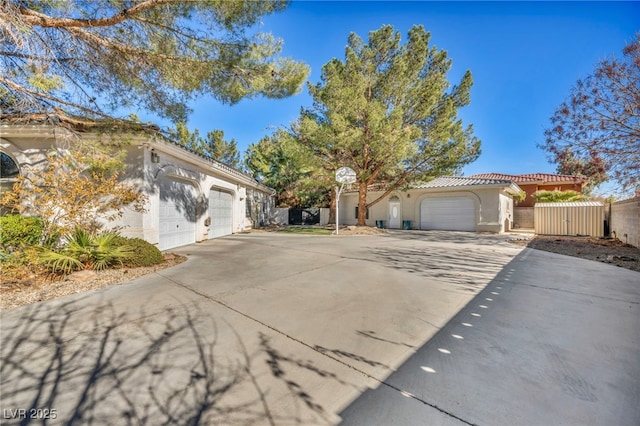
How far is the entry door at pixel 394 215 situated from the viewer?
19.7 m

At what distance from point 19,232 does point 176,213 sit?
4.13 m

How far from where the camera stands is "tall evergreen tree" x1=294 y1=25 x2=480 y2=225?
12234 mm

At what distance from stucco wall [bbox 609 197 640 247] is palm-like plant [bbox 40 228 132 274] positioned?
1497 centimetres

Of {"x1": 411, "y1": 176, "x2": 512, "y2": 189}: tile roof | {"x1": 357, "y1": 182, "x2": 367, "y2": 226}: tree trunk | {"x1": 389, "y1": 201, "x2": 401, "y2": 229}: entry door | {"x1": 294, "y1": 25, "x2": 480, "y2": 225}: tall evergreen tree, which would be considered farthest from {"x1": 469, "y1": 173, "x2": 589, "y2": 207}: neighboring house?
{"x1": 357, "y1": 182, "x2": 367, "y2": 226}: tree trunk

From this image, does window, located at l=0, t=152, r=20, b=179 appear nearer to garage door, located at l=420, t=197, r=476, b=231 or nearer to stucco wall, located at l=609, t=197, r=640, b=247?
stucco wall, located at l=609, t=197, r=640, b=247

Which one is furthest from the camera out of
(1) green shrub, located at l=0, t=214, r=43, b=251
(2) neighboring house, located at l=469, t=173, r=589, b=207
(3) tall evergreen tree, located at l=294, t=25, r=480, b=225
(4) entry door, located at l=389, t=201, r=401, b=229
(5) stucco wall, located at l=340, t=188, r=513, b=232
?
(2) neighboring house, located at l=469, t=173, r=589, b=207

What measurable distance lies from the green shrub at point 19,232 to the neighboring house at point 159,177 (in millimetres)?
1904

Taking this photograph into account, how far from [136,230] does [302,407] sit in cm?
793

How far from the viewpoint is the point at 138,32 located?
204 inches

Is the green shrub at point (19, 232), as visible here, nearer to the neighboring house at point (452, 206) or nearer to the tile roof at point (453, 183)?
the tile roof at point (453, 183)

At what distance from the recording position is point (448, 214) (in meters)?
17.7

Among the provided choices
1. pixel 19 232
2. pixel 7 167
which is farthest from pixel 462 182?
pixel 7 167

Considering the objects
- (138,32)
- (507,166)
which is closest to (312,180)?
(138,32)

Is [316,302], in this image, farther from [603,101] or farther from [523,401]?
[603,101]
